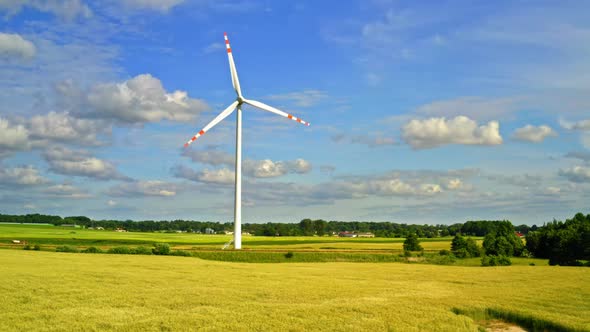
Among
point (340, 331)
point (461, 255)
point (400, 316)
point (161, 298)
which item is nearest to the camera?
point (340, 331)

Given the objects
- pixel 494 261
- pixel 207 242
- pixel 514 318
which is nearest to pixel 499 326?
pixel 514 318

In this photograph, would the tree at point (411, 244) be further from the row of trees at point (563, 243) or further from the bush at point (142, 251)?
the bush at point (142, 251)

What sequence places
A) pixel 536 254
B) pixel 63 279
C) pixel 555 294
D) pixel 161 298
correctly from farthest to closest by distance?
pixel 536 254 → pixel 63 279 → pixel 555 294 → pixel 161 298

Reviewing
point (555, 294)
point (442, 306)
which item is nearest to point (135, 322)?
point (442, 306)

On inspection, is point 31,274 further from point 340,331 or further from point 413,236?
point 413,236

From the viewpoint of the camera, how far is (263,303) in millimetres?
25984

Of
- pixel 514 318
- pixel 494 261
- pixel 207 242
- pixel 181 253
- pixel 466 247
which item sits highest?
pixel 514 318

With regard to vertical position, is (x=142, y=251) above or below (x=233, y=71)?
below

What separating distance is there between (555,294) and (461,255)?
205ft

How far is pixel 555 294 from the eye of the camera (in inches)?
1237

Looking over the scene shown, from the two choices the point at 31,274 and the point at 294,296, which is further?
the point at 31,274

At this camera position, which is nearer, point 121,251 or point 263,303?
point 263,303

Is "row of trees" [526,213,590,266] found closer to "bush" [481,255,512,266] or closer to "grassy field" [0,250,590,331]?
"bush" [481,255,512,266]

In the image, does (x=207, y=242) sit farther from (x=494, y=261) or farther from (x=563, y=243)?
(x=563, y=243)
